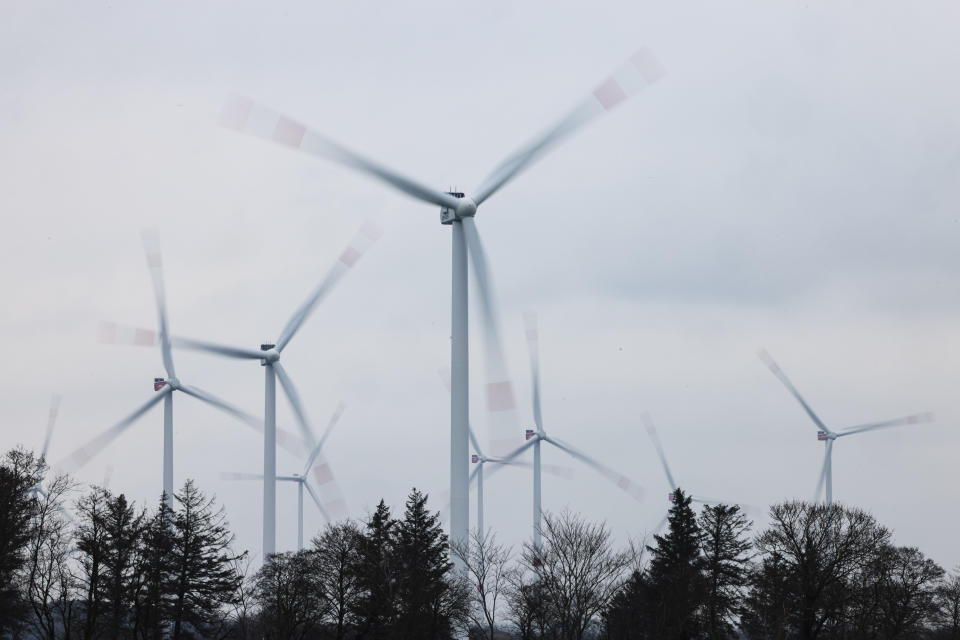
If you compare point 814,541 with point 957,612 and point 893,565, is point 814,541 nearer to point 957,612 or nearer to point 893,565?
point 893,565

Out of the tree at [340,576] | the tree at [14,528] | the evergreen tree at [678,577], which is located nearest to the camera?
the tree at [14,528]

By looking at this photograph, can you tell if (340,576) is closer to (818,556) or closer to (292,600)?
(292,600)

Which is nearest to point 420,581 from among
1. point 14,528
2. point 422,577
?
point 422,577

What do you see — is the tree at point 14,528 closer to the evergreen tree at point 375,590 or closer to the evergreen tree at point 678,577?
the evergreen tree at point 375,590

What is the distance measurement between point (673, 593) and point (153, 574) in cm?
3448

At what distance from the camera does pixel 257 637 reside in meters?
90.1

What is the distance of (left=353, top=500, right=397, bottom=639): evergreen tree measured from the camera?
6950 centimetres

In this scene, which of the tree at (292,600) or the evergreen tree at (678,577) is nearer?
the tree at (292,600)

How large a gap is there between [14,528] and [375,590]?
769 inches

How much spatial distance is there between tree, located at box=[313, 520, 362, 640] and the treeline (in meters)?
0.17

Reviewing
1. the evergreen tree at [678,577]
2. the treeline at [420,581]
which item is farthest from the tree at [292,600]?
the evergreen tree at [678,577]

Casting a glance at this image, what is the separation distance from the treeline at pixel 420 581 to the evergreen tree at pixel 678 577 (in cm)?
21

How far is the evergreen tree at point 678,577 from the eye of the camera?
8162 centimetres

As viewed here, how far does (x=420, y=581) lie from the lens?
229 feet
